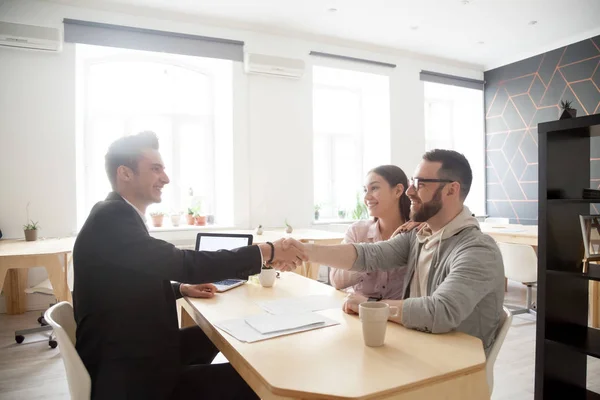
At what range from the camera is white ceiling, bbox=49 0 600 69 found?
176 inches

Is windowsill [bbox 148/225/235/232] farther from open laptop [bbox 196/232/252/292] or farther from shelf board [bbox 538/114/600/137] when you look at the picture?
shelf board [bbox 538/114/600/137]

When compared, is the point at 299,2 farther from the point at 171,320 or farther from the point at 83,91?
the point at 171,320

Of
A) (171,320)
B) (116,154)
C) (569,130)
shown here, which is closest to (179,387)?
(171,320)

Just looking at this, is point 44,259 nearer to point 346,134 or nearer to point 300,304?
point 300,304

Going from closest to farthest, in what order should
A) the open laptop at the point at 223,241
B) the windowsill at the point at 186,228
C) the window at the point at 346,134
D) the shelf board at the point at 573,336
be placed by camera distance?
the shelf board at the point at 573,336, the open laptop at the point at 223,241, the windowsill at the point at 186,228, the window at the point at 346,134

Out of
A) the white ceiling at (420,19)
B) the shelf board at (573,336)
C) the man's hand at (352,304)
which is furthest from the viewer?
the white ceiling at (420,19)

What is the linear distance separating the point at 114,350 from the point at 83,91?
14.4 ft

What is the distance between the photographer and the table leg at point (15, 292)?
4012mm

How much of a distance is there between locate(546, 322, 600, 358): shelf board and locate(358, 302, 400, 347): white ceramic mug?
135 cm

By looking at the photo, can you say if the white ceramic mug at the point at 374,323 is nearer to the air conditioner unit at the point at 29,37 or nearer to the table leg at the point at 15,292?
the table leg at the point at 15,292

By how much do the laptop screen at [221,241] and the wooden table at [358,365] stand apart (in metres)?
0.90

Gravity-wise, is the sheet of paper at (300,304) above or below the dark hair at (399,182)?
below

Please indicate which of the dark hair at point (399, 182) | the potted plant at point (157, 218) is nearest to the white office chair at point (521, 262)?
the dark hair at point (399, 182)

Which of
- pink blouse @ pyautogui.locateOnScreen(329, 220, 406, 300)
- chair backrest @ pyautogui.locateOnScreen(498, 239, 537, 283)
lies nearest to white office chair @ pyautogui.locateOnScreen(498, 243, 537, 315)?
chair backrest @ pyautogui.locateOnScreen(498, 239, 537, 283)
